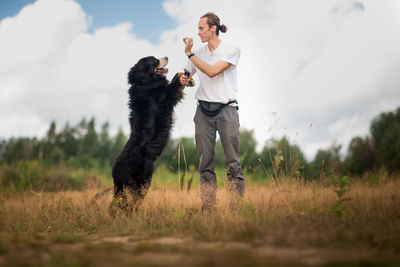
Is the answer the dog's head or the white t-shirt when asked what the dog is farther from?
Answer: the white t-shirt

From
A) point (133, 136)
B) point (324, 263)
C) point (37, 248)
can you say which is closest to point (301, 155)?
point (133, 136)

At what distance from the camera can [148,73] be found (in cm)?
461

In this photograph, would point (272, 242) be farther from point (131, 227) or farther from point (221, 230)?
point (131, 227)

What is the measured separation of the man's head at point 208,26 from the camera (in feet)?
13.3

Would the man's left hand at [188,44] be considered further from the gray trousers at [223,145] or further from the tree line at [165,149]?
the tree line at [165,149]

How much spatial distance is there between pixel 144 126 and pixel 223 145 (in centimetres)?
114

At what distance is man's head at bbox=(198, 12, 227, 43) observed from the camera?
159 inches

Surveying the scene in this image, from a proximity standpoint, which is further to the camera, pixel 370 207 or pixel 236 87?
pixel 236 87

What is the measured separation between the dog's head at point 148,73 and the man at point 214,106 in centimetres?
76

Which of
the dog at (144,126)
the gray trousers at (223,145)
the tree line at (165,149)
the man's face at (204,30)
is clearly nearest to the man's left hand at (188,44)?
the man's face at (204,30)

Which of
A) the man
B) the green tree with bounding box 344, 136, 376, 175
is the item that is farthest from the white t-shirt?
the green tree with bounding box 344, 136, 376, 175

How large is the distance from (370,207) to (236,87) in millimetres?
2151

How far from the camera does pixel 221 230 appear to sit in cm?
295

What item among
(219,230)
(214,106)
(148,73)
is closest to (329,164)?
(214,106)
